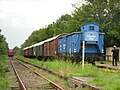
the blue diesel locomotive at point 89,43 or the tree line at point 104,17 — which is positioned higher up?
the tree line at point 104,17

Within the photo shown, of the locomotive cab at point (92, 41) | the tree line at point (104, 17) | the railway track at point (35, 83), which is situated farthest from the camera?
the tree line at point (104, 17)

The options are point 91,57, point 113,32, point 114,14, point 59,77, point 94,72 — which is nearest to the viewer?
point 94,72

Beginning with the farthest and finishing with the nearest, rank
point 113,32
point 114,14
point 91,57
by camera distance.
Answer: point 114,14 → point 113,32 → point 91,57

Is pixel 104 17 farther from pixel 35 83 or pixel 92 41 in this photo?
pixel 35 83

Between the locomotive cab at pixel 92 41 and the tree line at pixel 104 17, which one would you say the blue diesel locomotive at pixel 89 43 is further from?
the tree line at pixel 104 17

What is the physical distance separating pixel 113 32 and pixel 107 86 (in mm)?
36933

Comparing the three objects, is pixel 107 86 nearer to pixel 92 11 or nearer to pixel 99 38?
pixel 99 38

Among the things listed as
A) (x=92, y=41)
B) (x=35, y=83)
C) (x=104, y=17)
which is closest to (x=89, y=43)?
(x=92, y=41)

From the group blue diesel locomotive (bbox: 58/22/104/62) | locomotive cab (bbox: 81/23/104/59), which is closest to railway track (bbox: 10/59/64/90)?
blue diesel locomotive (bbox: 58/22/104/62)

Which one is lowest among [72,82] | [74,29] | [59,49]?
[72,82]

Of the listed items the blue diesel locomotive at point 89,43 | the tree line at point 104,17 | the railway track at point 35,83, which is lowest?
the railway track at point 35,83

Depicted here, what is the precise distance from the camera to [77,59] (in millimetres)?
28984

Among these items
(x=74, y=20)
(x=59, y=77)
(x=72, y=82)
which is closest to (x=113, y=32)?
(x=74, y=20)

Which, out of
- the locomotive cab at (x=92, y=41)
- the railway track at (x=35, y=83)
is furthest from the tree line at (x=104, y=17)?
the railway track at (x=35, y=83)
